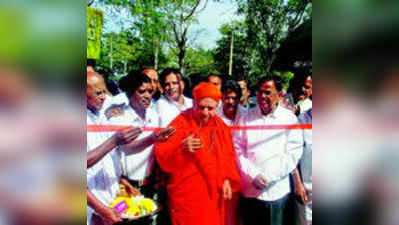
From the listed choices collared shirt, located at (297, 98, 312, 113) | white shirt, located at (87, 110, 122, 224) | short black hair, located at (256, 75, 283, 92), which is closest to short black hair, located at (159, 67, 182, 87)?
white shirt, located at (87, 110, 122, 224)

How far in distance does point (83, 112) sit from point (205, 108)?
0.91 meters

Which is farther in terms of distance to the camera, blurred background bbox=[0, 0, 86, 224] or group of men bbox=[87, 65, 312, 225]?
group of men bbox=[87, 65, 312, 225]

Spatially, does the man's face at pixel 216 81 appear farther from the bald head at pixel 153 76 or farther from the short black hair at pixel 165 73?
the bald head at pixel 153 76

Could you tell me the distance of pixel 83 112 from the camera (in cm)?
116

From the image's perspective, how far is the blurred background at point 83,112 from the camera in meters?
1.06

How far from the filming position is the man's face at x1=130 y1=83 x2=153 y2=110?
1.87 metres

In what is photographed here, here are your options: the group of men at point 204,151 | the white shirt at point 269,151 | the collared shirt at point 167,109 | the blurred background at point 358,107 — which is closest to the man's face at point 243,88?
the group of men at point 204,151

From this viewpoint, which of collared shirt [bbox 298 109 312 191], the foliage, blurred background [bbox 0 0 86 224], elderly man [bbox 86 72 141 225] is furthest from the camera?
collared shirt [bbox 298 109 312 191]

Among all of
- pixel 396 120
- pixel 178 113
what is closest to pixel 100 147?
pixel 178 113

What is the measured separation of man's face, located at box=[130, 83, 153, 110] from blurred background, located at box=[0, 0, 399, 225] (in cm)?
25

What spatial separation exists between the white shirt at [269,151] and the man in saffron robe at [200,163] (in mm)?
86

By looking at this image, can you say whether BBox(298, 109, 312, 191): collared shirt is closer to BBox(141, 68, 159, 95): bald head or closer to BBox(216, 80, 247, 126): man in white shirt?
BBox(216, 80, 247, 126): man in white shirt

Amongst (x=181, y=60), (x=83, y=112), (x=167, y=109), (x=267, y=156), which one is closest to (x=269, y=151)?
(x=267, y=156)

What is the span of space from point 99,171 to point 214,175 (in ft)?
2.33
